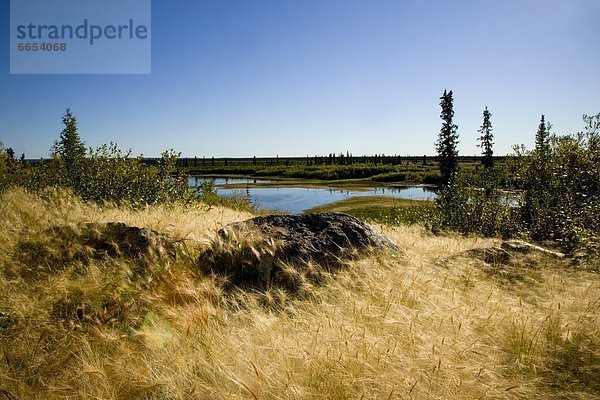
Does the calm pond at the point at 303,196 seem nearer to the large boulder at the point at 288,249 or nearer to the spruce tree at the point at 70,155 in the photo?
the spruce tree at the point at 70,155

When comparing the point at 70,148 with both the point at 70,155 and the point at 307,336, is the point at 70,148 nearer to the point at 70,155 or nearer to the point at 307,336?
the point at 70,155

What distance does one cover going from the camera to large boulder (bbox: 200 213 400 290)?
4.76 metres

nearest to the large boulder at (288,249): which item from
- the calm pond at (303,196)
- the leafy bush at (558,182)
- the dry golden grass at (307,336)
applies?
the dry golden grass at (307,336)

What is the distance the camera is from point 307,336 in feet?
10.3

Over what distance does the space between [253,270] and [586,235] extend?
667 cm

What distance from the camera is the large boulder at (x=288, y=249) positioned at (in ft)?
15.6

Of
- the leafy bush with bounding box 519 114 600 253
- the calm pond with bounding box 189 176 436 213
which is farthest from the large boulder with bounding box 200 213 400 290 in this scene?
the calm pond with bounding box 189 176 436 213

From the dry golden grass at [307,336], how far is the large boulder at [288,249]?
0.97 feet

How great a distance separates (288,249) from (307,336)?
2016mm

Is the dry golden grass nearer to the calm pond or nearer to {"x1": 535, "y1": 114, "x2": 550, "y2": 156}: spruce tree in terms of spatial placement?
{"x1": 535, "y1": 114, "x2": 550, "y2": 156}: spruce tree

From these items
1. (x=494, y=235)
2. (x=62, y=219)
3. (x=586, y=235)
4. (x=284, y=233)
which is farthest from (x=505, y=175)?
(x=62, y=219)

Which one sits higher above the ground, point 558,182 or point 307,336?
point 558,182

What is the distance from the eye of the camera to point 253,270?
4.91 metres

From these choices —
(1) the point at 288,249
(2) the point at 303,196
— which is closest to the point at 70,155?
(1) the point at 288,249
